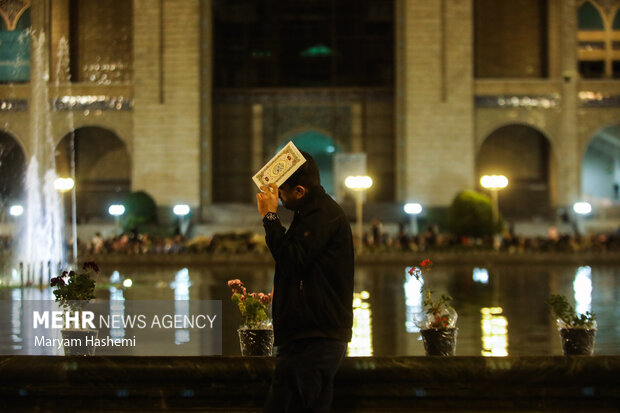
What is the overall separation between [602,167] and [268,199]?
115ft

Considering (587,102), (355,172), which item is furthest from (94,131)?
(587,102)

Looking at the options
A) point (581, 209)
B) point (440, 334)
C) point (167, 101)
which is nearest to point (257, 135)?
point (167, 101)

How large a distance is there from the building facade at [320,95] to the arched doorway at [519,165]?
6 centimetres

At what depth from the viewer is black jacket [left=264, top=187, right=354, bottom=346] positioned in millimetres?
3664

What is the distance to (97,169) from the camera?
1379 inches

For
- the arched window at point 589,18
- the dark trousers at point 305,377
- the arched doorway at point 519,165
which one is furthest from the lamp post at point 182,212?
the dark trousers at point 305,377

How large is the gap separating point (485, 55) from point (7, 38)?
2026 cm

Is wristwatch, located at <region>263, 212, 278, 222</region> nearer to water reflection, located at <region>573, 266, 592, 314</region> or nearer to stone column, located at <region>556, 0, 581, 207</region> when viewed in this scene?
water reflection, located at <region>573, 266, 592, 314</region>

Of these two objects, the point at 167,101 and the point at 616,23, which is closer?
the point at 167,101

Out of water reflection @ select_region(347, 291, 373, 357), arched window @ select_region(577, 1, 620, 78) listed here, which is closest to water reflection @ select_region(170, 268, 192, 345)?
water reflection @ select_region(347, 291, 373, 357)

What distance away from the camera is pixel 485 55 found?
3431 cm

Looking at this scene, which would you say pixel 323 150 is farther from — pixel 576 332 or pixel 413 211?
pixel 576 332

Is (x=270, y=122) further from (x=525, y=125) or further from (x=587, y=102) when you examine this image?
(x=587, y=102)

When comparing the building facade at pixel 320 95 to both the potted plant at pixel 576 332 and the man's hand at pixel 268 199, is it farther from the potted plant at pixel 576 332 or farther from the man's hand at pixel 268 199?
the man's hand at pixel 268 199
